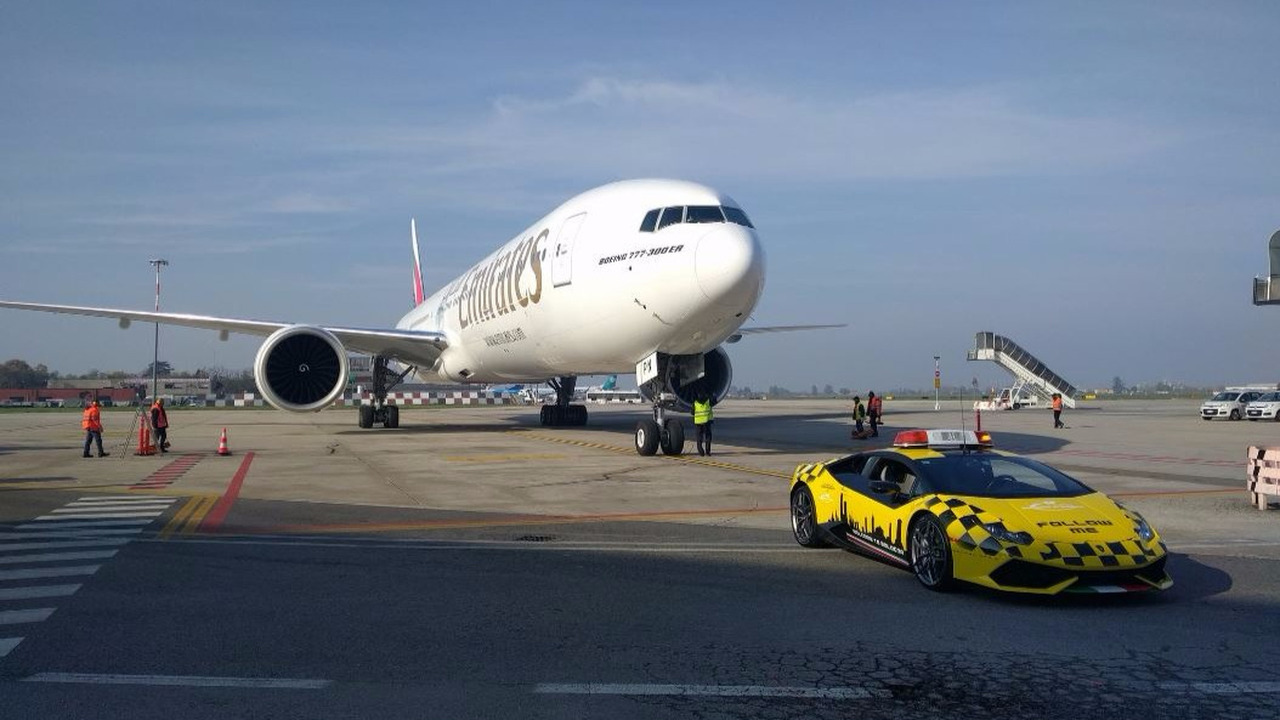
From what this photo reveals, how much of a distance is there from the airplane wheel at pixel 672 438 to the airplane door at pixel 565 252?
12.1 ft

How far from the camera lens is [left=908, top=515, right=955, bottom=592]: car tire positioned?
26.5ft

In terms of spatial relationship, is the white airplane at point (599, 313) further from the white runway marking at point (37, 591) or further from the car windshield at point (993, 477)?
the white runway marking at point (37, 591)

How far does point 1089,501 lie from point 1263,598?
55.5 inches

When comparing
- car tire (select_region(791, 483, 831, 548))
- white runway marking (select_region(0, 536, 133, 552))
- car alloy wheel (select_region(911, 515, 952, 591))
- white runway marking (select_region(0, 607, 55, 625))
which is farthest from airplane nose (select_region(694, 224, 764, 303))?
white runway marking (select_region(0, 607, 55, 625))

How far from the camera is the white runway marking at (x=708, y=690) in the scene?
553cm

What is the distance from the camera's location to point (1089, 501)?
8.61 m

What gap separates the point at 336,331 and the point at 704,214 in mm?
13973

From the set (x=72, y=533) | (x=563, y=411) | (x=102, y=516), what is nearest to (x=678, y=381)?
(x=102, y=516)

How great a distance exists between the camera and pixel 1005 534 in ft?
25.6

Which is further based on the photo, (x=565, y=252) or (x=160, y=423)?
(x=160, y=423)

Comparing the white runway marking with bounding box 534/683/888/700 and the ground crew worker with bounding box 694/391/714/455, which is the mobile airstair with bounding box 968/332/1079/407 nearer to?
the ground crew worker with bounding box 694/391/714/455

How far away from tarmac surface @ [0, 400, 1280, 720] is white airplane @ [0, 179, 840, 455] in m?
4.51

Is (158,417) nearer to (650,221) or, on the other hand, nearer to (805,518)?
(650,221)

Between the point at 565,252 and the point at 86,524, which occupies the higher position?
the point at 565,252
